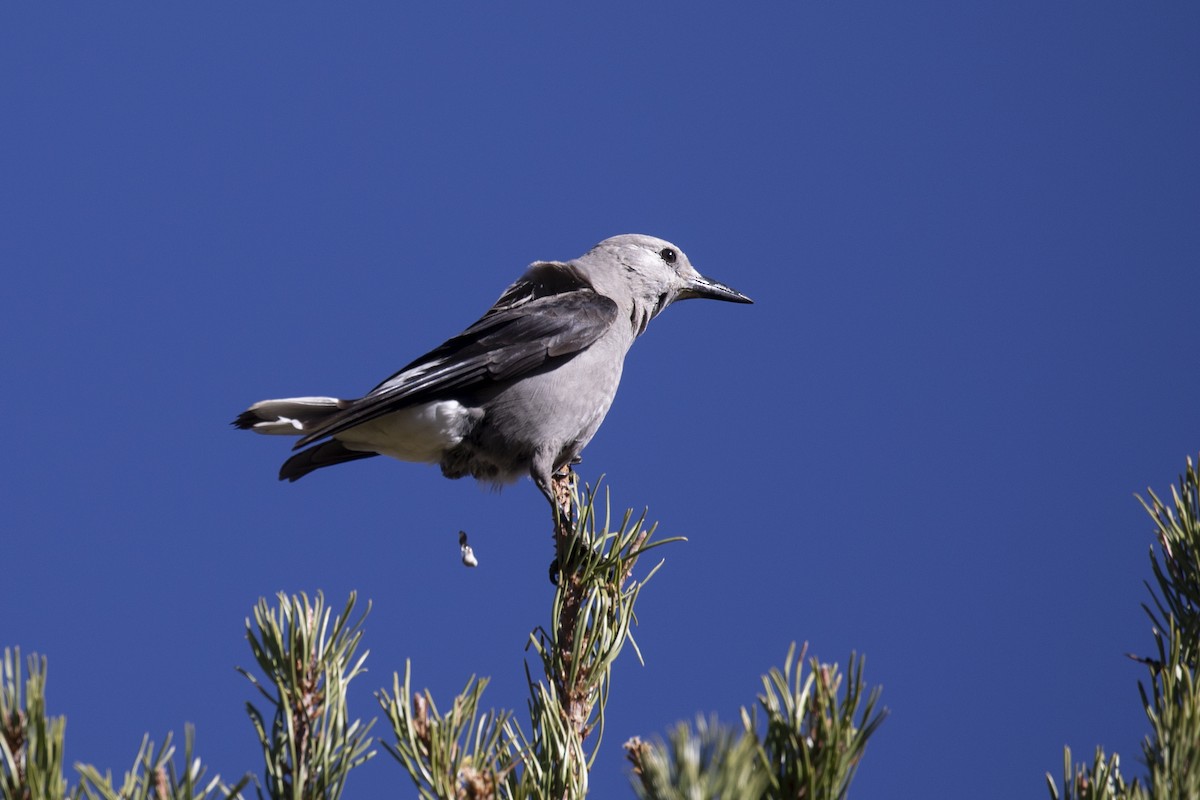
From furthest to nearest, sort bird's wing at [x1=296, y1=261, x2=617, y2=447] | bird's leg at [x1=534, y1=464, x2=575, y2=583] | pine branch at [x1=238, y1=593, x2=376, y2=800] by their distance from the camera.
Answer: bird's wing at [x1=296, y1=261, x2=617, y2=447], bird's leg at [x1=534, y1=464, x2=575, y2=583], pine branch at [x1=238, y1=593, x2=376, y2=800]

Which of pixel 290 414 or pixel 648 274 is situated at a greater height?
pixel 648 274

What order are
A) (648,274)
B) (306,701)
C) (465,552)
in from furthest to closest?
(648,274), (465,552), (306,701)

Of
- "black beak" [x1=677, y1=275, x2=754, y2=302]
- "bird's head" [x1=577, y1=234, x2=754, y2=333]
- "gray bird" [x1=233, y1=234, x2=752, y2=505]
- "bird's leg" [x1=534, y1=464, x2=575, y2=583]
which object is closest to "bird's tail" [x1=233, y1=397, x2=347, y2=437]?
"gray bird" [x1=233, y1=234, x2=752, y2=505]

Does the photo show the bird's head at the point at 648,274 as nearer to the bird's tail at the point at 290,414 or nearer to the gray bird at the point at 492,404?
the gray bird at the point at 492,404

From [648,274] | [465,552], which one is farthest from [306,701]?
[648,274]

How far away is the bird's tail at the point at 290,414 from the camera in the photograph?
12.4 feet

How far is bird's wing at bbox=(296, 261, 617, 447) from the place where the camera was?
147 inches

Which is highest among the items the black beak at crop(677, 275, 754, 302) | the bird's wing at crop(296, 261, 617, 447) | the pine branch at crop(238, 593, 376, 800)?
the black beak at crop(677, 275, 754, 302)

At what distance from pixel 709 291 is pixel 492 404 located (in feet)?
5.01

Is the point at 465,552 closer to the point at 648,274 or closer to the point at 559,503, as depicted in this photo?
the point at 559,503

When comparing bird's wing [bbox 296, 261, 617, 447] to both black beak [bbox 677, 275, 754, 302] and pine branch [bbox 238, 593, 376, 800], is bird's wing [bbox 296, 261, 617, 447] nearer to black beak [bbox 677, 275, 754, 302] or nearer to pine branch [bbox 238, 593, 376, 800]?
black beak [bbox 677, 275, 754, 302]

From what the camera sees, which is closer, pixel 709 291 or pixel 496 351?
pixel 496 351

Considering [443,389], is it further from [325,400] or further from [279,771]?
[279,771]

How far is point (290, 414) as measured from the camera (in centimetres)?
380
